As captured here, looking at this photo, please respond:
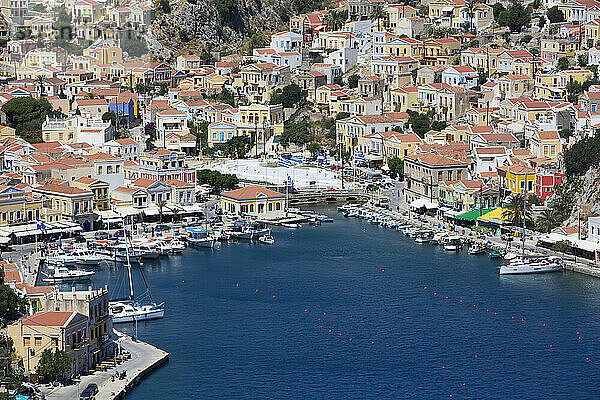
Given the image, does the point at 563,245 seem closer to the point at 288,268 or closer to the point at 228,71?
the point at 288,268

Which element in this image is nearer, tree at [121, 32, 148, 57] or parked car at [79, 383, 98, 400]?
parked car at [79, 383, 98, 400]

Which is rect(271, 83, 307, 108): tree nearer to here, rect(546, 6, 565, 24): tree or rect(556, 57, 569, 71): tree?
rect(556, 57, 569, 71): tree

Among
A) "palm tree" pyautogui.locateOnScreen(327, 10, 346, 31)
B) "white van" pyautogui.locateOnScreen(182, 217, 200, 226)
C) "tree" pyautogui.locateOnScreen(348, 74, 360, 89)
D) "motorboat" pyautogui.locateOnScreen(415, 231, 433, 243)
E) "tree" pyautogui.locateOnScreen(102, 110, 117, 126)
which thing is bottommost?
"motorboat" pyautogui.locateOnScreen(415, 231, 433, 243)

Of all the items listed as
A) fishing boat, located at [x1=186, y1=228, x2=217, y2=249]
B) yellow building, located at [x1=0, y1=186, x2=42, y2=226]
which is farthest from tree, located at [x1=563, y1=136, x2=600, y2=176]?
yellow building, located at [x1=0, y1=186, x2=42, y2=226]

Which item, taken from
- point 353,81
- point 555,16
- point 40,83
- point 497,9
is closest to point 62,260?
point 353,81

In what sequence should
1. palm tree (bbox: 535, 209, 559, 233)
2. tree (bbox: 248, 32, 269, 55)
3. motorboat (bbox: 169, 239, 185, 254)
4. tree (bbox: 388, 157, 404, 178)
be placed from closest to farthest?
motorboat (bbox: 169, 239, 185, 254) → palm tree (bbox: 535, 209, 559, 233) → tree (bbox: 388, 157, 404, 178) → tree (bbox: 248, 32, 269, 55)

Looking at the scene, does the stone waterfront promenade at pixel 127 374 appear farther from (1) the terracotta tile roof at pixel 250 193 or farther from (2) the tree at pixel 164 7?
(2) the tree at pixel 164 7

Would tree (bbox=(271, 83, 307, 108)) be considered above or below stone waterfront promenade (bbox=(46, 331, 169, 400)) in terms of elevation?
above
